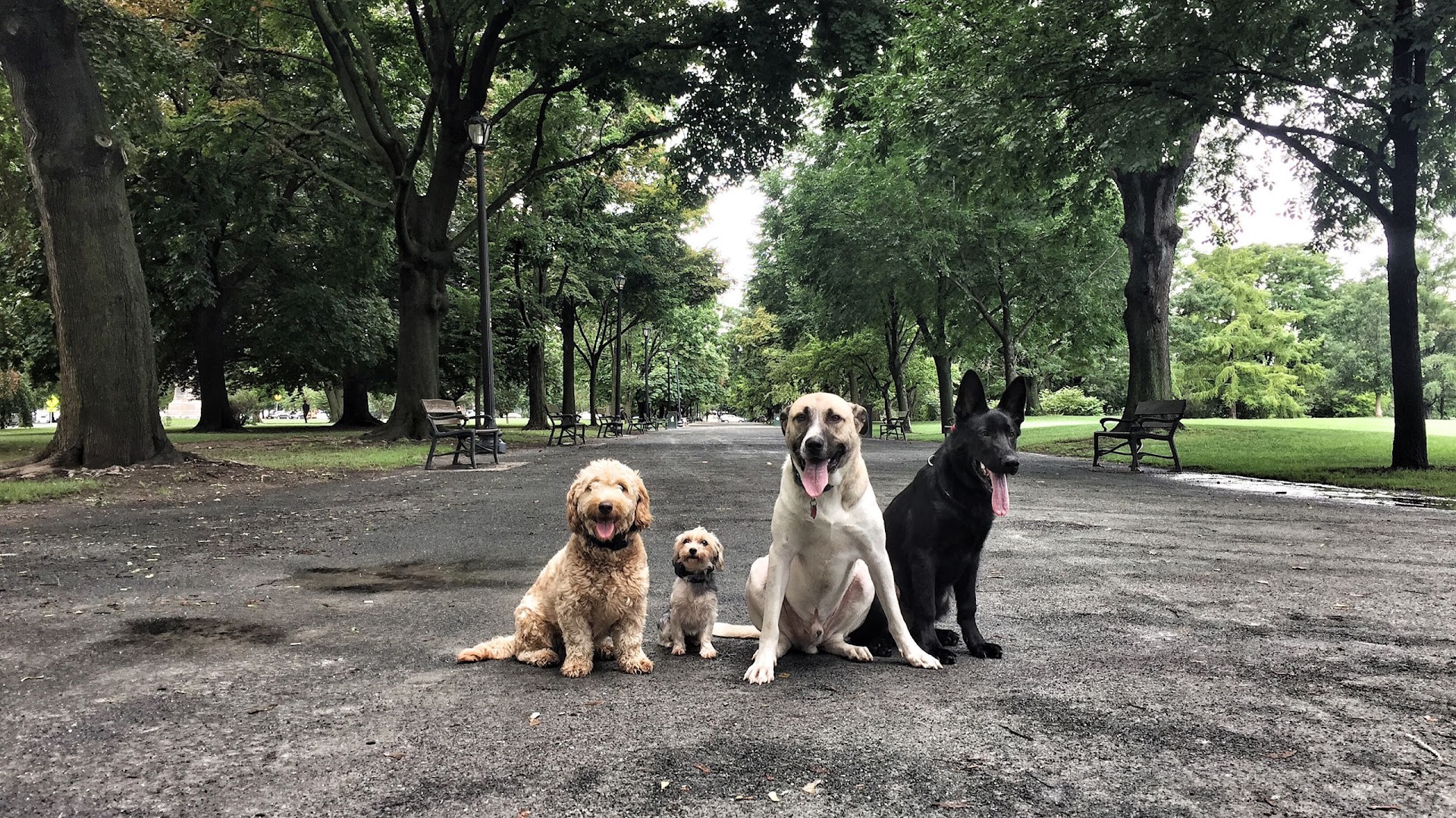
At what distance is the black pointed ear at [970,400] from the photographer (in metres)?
3.63

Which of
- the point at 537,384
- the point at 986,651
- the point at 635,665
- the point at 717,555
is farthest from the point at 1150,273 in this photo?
the point at 537,384

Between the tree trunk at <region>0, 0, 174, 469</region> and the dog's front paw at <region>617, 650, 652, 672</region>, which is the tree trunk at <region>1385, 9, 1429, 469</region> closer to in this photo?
the dog's front paw at <region>617, 650, 652, 672</region>

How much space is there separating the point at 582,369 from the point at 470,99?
59.8 meters

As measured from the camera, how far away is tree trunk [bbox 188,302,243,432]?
31047 millimetres

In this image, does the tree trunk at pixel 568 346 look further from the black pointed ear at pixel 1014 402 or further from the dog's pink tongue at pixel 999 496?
the dog's pink tongue at pixel 999 496

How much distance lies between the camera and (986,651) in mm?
3742

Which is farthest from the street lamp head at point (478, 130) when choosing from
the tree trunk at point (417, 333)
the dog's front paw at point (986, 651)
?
the dog's front paw at point (986, 651)

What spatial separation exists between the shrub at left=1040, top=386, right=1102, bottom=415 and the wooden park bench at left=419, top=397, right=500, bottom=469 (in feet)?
190

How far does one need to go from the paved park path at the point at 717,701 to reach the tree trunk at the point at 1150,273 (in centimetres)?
1342

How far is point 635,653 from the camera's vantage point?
362 centimetres

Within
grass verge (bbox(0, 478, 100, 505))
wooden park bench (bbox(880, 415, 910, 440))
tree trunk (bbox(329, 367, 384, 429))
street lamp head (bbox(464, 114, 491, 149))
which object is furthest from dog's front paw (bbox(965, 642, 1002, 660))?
tree trunk (bbox(329, 367, 384, 429))

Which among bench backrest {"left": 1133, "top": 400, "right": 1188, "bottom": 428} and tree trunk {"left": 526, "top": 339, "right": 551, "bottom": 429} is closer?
bench backrest {"left": 1133, "top": 400, "right": 1188, "bottom": 428}

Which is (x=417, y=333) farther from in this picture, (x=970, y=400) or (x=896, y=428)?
(x=896, y=428)

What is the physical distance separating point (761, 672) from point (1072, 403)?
6772 centimetres
